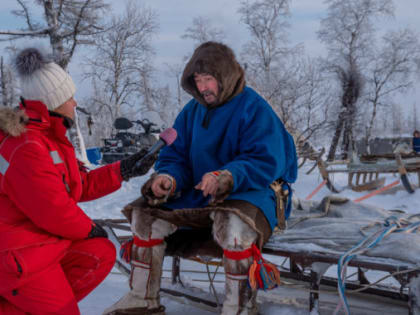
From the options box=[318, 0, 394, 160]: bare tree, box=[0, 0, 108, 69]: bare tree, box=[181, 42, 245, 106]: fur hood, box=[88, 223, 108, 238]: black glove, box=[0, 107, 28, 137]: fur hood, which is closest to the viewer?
box=[0, 107, 28, 137]: fur hood

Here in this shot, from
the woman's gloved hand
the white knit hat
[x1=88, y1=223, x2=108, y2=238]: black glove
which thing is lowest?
[x1=88, y1=223, x2=108, y2=238]: black glove

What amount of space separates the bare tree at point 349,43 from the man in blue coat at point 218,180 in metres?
17.9

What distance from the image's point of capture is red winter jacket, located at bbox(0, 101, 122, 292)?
1.51m

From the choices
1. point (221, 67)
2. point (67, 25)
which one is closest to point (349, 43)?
point (67, 25)

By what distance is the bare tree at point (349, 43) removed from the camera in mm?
19391

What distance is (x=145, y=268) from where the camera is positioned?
1.92 m

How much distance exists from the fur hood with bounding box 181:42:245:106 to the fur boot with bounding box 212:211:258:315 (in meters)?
0.79

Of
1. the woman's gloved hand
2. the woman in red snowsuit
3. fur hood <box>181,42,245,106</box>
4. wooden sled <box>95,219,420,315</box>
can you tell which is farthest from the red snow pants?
fur hood <box>181,42,245,106</box>

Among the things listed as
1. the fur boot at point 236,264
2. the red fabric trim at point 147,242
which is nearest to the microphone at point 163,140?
the red fabric trim at point 147,242

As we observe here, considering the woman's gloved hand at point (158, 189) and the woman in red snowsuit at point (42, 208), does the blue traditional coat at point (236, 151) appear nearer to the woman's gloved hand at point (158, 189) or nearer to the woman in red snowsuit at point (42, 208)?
the woman's gloved hand at point (158, 189)

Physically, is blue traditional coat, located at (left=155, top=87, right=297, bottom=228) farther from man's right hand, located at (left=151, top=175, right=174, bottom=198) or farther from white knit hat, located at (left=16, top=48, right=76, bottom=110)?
white knit hat, located at (left=16, top=48, right=76, bottom=110)

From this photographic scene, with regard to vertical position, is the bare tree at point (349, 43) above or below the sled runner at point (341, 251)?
above

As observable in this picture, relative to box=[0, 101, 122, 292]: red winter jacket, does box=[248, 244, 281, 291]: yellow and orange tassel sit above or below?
below

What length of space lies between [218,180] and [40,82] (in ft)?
3.17
